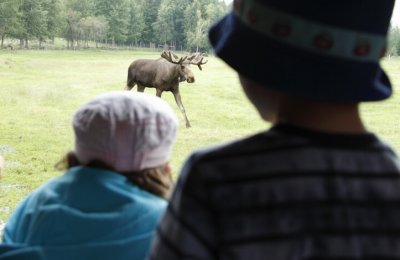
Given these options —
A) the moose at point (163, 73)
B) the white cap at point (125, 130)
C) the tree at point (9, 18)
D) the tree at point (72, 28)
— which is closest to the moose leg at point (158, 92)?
the moose at point (163, 73)

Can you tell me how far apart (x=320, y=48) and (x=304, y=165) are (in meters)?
0.12

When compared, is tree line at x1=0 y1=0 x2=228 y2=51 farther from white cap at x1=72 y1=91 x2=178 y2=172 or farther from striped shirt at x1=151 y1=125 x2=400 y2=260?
striped shirt at x1=151 y1=125 x2=400 y2=260

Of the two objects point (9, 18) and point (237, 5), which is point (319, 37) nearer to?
point (237, 5)

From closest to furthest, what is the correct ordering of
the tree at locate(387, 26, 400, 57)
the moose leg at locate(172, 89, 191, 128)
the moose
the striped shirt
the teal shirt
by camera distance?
the striped shirt → the teal shirt → the tree at locate(387, 26, 400, 57) → the moose → the moose leg at locate(172, 89, 191, 128)

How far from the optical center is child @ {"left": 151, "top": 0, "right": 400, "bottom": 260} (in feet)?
1.84

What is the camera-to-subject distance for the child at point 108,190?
97 cm

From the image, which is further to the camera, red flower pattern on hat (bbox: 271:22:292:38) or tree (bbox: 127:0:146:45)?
tree (bbox: 127:0:146:45)

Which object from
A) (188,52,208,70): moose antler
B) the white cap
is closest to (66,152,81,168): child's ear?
the white cap

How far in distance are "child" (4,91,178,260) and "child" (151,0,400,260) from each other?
39cm

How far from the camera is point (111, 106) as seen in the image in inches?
38.6

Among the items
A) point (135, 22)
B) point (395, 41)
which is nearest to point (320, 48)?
point (395, 41)

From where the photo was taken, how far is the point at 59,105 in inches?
74.1

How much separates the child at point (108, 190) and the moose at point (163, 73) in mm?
798

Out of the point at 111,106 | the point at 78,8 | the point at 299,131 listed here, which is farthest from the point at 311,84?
the point at 78,8
